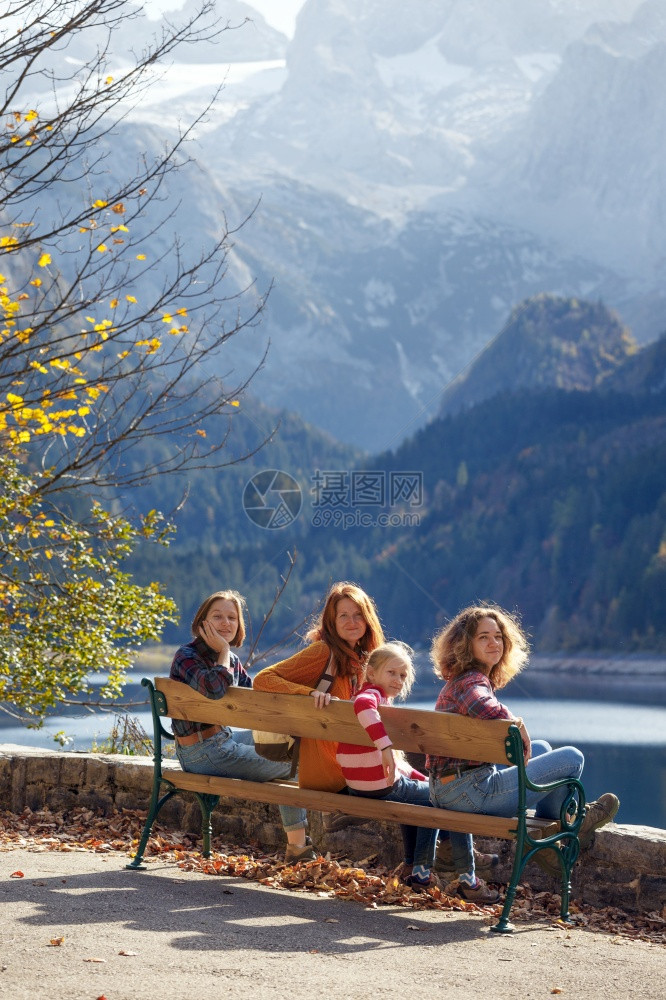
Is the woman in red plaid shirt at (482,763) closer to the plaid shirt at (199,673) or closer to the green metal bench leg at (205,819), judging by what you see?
the plaid shirt at (199,673)

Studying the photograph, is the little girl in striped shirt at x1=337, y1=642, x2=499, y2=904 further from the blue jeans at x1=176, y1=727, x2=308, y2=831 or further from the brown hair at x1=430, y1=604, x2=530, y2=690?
the blue jeans at x1=176, y1=727, x2=308, y2=831

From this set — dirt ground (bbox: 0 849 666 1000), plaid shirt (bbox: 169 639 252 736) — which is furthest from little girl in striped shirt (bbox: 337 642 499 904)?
plaid shirt (bbox: 169 639 252 736)

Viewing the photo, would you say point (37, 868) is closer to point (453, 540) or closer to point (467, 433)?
point (453, 540)

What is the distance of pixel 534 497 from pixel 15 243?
101153mm

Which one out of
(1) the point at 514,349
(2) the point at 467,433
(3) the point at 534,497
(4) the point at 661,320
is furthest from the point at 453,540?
(4) the point at 661,320

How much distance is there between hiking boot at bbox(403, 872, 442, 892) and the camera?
15.1ft

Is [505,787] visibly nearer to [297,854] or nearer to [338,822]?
[297,854]

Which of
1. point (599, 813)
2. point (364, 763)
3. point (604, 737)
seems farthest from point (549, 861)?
point (604, 737)

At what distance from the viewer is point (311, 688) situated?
4.87 metres

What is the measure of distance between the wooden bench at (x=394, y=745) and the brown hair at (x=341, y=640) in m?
0.30

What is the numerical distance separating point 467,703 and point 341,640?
0.68m

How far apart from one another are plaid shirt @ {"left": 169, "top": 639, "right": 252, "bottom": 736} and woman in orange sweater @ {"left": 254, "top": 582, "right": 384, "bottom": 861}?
133 millimetres

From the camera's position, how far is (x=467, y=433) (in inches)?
4783

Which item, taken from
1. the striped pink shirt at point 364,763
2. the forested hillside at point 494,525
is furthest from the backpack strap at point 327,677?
the forested hillside at point 494,525
